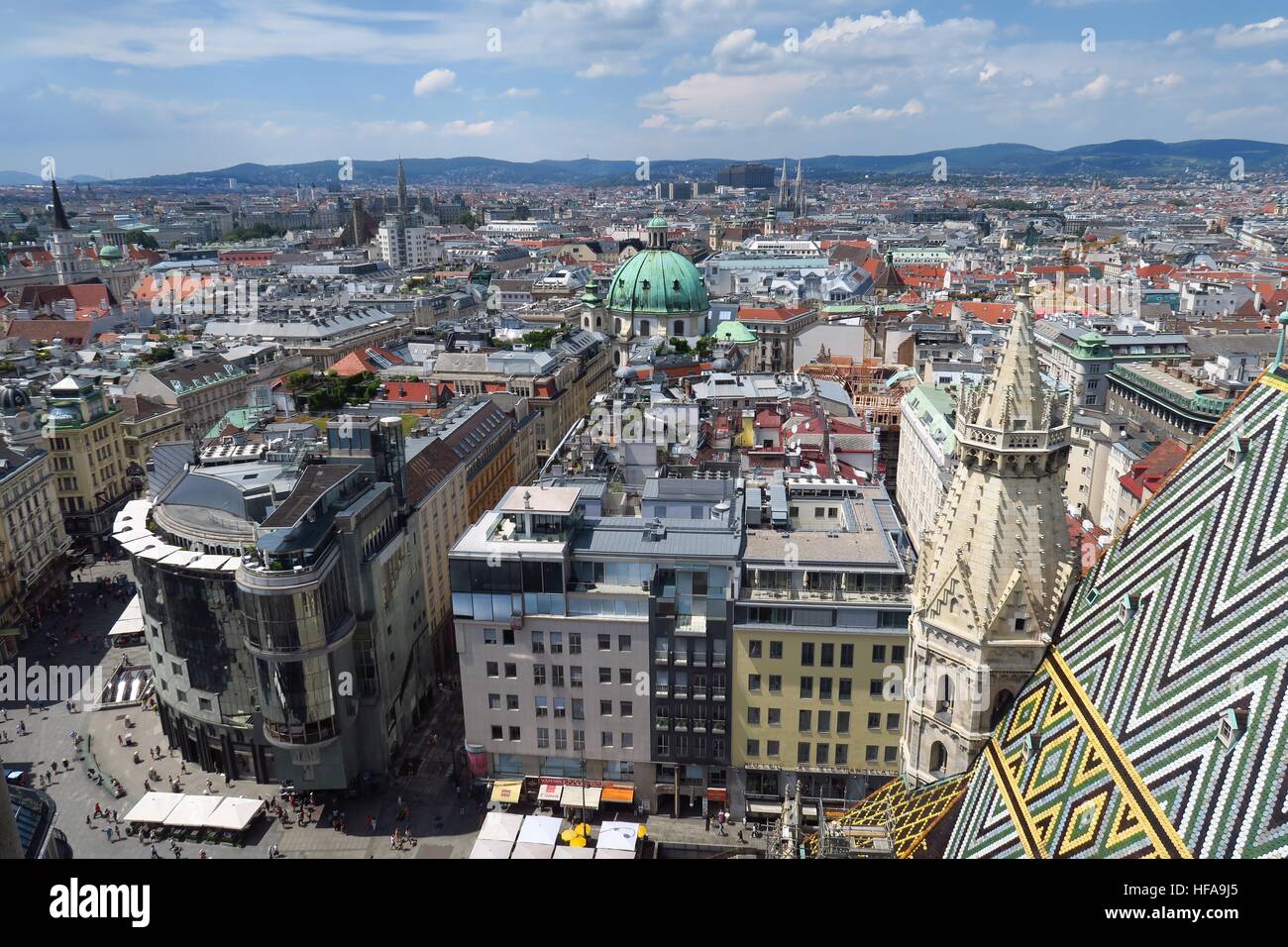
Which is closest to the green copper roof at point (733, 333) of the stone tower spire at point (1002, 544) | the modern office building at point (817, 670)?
the modern office building at point (817, 670)

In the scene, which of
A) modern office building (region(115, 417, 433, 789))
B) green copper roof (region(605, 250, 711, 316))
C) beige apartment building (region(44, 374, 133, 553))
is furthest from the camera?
green copper roof (region(605, 250, 711, 316))

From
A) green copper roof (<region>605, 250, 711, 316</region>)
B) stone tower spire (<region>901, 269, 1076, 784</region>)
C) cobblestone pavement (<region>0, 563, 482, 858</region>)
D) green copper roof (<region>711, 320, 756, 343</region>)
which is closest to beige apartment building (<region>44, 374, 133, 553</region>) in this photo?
cobblestone pavement (<region>0, 563, 482, 858</region>)

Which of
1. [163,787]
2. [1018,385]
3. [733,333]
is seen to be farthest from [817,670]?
[733,333]

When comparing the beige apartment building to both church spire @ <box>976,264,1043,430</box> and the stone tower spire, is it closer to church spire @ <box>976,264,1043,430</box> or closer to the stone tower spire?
the stone tower spire

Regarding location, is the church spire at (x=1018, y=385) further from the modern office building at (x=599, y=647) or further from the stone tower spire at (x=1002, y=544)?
the modern office building at (x=599, y=647)

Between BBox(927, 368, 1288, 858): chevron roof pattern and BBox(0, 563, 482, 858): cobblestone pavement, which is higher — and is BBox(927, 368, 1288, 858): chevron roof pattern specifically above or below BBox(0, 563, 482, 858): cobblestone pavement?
above
